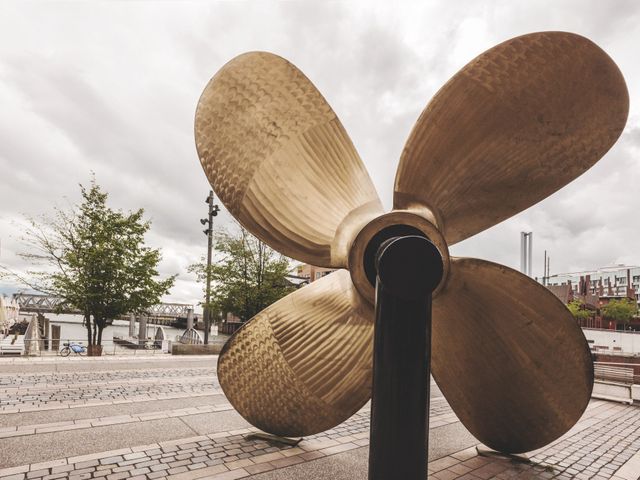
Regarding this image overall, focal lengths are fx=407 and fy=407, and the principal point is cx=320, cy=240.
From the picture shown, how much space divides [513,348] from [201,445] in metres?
3.72

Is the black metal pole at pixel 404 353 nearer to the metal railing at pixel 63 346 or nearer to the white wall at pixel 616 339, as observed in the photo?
the metal railing at pixel 63 346

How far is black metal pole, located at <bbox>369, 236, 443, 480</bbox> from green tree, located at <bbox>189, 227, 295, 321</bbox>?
15985mm

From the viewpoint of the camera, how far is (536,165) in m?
3.53

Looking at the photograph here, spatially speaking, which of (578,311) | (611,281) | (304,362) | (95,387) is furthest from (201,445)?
(611,281)

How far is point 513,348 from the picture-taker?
12.2 ft

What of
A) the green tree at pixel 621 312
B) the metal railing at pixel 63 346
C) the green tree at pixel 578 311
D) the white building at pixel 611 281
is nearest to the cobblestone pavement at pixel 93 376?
the metal railing at pixel 63 346

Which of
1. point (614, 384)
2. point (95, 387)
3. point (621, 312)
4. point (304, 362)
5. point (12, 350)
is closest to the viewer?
point (304, 362)

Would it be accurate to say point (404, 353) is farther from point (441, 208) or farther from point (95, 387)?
point (95, 387)

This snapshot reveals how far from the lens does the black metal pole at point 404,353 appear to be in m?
2.29

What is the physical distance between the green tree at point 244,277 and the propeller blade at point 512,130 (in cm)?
1488

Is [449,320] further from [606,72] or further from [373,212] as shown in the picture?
[606,72]

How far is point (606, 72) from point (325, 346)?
3274 millimetres

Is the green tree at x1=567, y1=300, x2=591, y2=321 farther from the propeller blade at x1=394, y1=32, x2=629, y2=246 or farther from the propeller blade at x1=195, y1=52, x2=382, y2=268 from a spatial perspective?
the propeller blade at x1=195, y1=52, x2=382, y2=268

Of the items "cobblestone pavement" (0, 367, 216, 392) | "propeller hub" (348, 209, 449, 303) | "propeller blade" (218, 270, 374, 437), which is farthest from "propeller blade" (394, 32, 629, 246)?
"cobblestone pavement" (0, 367, 216, 392)
